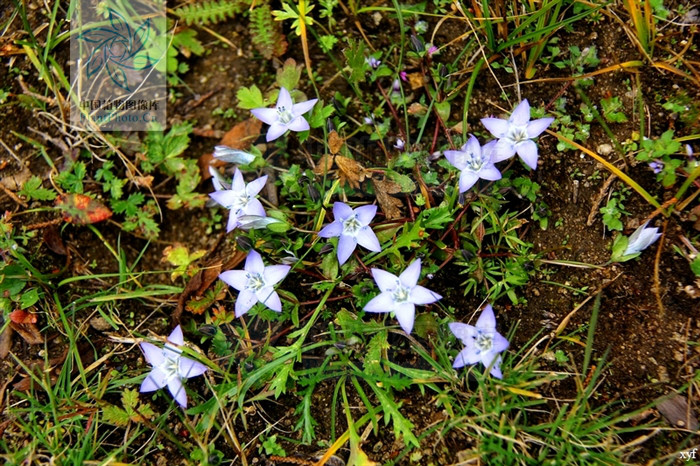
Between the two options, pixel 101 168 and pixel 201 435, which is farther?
pixel 101 168

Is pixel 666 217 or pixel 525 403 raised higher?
pixel 666 217

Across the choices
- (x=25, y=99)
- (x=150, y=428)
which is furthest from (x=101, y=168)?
(x=150, y=428)

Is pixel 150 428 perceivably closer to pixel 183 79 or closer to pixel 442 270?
pixel 442 270

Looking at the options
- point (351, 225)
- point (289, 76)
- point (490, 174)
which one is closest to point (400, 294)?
point (351, 225)

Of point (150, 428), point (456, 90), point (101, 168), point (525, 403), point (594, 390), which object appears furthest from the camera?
point (101, 168)

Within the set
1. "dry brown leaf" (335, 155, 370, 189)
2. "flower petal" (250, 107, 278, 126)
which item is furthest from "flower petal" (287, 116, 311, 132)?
"dry brown leaf" (335, 155, 370, 189)

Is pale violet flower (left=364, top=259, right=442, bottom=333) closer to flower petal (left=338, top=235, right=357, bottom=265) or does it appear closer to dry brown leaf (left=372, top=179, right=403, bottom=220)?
flower petal (left=338, top=235, right=357, bottom=265)

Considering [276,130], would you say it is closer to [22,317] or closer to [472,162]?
[472,162]

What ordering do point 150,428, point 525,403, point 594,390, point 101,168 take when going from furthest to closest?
1. point 101,168
2. point 150,428
3. point 594,390
4. point 525,403
